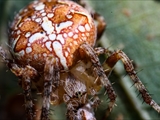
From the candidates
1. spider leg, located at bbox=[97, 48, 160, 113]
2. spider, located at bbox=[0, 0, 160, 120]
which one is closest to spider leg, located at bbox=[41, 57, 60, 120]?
spider, located at bbox=[0, 0, 160, 120]

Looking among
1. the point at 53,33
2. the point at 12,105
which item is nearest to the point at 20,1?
the point at 12,105

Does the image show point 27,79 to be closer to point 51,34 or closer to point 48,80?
point 48,80

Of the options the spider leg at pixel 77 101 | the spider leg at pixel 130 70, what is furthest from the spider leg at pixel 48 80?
the spider leg at pixel 130 70

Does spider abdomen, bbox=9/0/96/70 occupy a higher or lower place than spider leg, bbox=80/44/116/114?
higher

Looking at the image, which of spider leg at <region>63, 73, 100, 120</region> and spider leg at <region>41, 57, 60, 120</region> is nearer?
spider leg at <region>41, 57, 60, 120</region>

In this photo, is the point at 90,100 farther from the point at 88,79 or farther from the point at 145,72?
the point at 145,72

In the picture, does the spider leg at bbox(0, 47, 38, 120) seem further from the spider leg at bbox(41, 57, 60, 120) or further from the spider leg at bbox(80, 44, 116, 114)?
the spider leg at bbox(80, 44, 116, 114)
